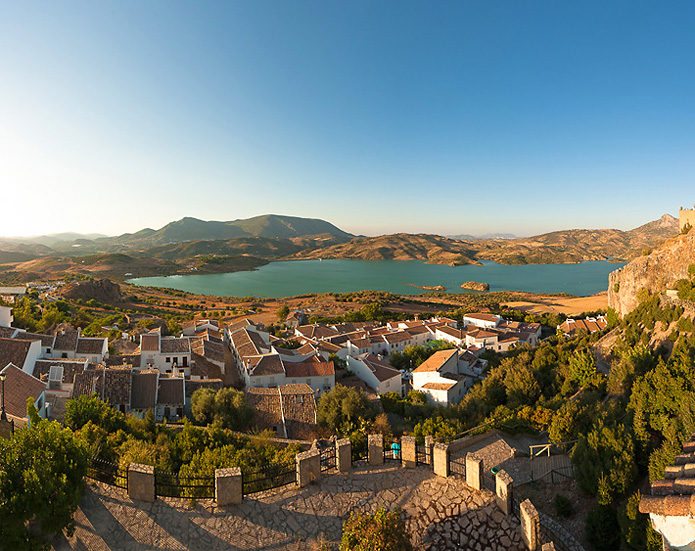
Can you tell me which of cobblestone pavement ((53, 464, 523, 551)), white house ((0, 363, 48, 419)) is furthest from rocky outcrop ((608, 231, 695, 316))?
white house ((0, 363, 48, 419))

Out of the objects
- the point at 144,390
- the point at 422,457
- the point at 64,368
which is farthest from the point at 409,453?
the point at 64,368

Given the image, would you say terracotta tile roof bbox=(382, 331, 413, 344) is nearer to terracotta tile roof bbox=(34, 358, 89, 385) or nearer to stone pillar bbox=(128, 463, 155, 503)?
terracotta tile roof bbox=(34, 358, 89, 385)

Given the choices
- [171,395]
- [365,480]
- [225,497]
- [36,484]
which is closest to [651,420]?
[365,480]

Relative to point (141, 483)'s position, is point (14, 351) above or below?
below

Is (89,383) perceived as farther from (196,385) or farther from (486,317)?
(486,317)

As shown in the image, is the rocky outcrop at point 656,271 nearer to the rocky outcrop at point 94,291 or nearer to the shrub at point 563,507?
the shrub at point 563,507
